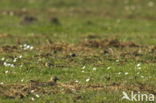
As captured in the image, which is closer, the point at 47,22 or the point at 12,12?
the point at 47,22

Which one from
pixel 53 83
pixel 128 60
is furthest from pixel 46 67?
pixel 128 60

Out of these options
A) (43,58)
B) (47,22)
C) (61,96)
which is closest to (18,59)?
(43,58)

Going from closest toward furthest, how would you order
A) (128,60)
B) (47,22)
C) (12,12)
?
(128,60), (47,22), (12,12)

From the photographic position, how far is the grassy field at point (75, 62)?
10562mm

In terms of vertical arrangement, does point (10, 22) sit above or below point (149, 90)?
above

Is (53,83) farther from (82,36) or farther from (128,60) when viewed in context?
(82,36)

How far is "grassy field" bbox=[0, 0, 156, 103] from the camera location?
416 inches

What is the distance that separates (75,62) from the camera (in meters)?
14.1

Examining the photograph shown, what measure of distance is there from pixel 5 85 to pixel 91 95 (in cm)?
234

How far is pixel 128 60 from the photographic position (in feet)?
47.1

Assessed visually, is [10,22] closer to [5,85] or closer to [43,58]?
[43,58]

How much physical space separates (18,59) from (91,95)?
4697 mm

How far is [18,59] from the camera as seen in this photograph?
14359 mm

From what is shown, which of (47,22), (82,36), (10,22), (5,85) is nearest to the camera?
(5,85)
